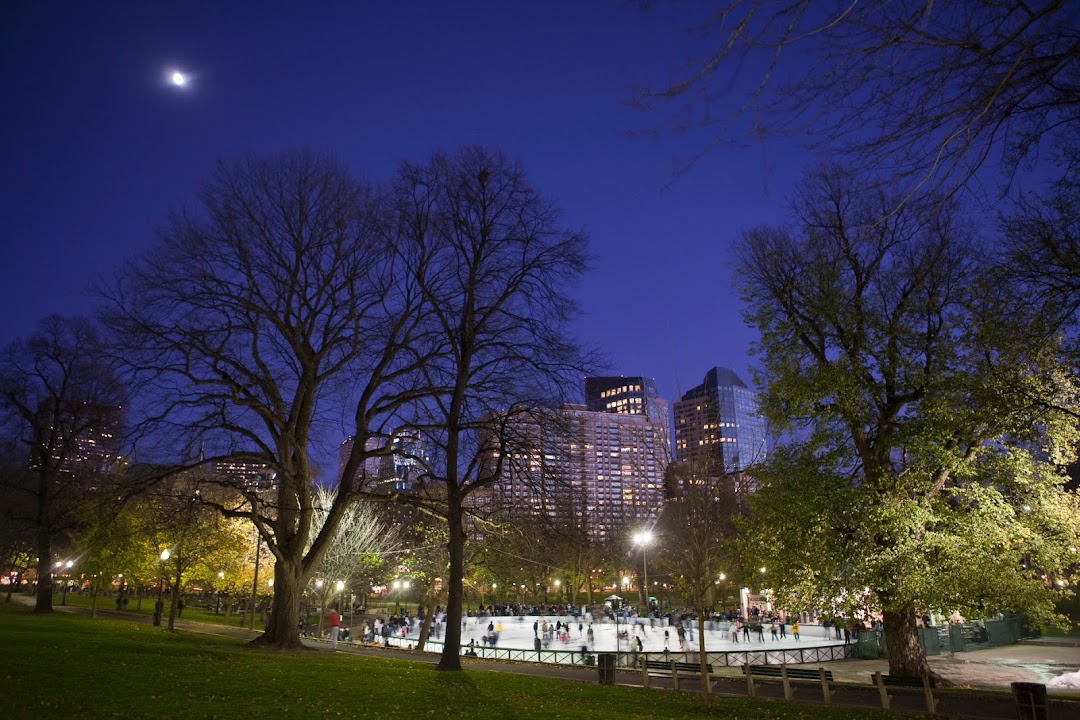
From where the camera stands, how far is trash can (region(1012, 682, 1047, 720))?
13805 mm

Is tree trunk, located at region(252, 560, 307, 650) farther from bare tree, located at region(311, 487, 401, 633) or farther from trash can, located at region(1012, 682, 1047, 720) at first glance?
trash can, located at region(1012, 682, 1047, 720)

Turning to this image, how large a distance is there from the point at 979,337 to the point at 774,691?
449 inches

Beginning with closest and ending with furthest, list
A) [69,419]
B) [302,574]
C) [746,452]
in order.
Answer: [302,574], [746,452], [69,419]

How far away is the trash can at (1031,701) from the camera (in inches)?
543

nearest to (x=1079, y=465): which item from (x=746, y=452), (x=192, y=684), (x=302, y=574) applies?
(x=746, y=452)

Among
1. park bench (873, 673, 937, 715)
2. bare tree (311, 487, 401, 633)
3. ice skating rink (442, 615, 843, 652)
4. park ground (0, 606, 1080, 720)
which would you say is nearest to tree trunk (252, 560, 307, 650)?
park ground (0, 606, 1080, 720)

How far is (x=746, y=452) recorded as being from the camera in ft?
103

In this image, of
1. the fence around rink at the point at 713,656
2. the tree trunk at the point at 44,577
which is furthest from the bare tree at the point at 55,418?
the fence around rink at the point at 713,656

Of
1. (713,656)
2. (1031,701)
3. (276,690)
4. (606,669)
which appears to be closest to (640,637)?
(713,656)

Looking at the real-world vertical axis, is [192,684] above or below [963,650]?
above

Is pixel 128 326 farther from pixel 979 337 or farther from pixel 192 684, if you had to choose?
pixel 979 337

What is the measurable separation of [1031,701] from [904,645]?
5561 millimetres

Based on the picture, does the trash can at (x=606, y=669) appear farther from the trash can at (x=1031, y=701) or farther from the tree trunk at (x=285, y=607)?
the trash can at (x=1031, y=701)

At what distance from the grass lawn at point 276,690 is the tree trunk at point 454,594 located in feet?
1.70
